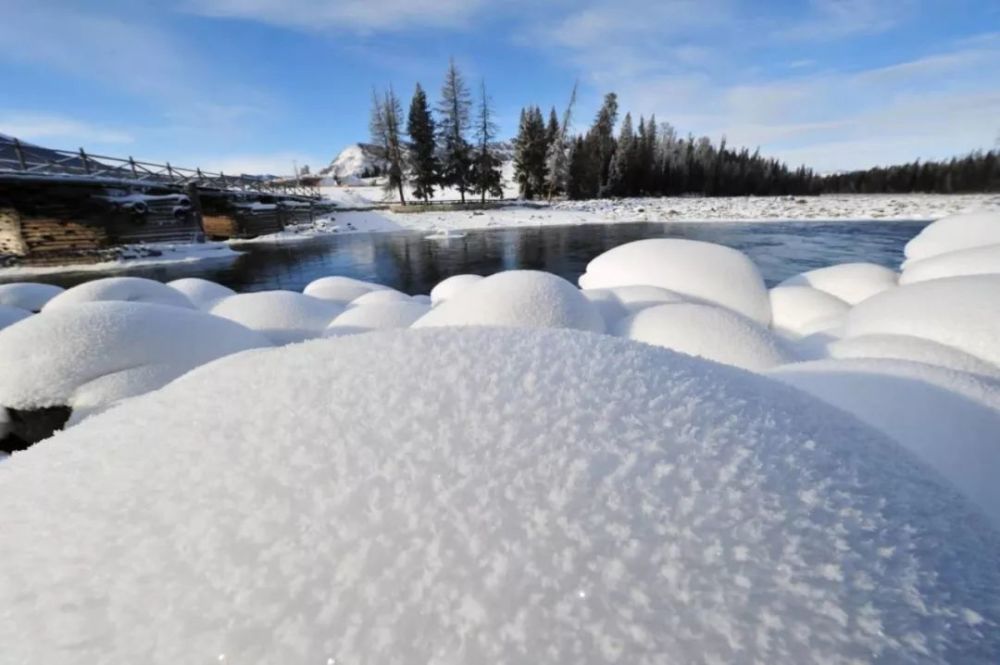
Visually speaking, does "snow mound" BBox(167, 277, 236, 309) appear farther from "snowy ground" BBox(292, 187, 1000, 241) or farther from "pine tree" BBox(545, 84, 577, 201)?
"pine tree" BBox(545, 84, 577, 201)

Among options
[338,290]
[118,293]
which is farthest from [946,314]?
[118,293]

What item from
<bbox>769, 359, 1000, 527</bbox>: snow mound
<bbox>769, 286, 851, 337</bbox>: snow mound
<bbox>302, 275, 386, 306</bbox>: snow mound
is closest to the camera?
<bbox>769, 359, 1000, 527</bbox>: snow mound

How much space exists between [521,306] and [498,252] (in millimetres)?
13386

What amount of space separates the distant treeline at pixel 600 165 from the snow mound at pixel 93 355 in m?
32.6

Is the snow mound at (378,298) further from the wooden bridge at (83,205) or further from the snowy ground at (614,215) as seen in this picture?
the snowy ground at (614,215)

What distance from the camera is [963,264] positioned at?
129 inches

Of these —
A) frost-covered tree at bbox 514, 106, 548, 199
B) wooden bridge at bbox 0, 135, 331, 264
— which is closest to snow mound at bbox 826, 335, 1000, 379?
wooden bridge at bbox 0, 135, 331, 264

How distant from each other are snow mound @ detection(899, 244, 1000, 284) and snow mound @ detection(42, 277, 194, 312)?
6.00 meters

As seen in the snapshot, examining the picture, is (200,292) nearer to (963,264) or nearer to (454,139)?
(963,264)

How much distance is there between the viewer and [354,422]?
70 centimetres

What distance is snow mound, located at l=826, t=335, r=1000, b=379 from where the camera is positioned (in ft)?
6.38

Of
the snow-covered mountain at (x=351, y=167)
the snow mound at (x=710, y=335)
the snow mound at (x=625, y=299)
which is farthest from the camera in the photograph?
the snow-covered mountain at (x=351, y=167)

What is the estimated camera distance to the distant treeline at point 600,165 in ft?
110

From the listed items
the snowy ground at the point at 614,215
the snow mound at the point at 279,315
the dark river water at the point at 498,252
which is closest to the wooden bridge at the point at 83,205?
the dark river water at the point at 498,252
